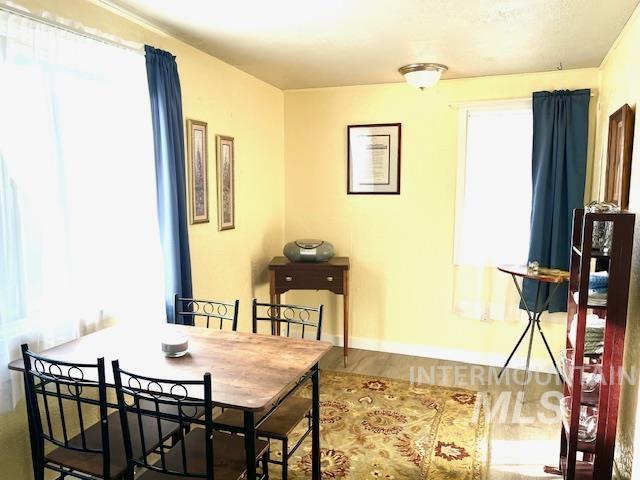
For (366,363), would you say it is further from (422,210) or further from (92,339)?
(92,339)

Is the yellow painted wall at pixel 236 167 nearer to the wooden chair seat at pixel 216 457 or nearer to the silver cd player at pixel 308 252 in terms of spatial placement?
the silver cd player at pixel 308 252

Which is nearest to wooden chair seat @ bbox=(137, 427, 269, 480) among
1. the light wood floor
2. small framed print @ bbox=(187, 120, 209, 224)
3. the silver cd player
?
the light wood floor

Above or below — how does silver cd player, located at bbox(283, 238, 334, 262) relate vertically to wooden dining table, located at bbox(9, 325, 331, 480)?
above

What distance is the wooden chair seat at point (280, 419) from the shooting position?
2105mm

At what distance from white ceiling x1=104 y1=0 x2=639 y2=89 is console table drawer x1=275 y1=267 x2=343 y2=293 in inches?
62.0

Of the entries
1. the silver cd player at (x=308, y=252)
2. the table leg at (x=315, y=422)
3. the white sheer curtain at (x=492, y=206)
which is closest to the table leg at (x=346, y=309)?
the silver cd player at (x=308, y=252)

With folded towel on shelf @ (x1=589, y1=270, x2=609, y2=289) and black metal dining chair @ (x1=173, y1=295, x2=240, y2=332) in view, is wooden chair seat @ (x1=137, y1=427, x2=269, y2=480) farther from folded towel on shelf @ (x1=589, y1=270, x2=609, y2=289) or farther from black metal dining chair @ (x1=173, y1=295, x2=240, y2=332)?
folded towel on shelf @ (x1=589, y1=270, x2=609, y2=289)

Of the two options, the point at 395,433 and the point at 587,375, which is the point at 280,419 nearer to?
the point at 395,433

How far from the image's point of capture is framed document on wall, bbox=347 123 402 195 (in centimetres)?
413

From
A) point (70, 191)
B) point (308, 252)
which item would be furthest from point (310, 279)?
point (70, 191)

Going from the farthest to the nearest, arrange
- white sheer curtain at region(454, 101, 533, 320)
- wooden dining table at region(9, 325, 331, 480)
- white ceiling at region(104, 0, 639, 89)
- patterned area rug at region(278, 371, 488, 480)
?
white sheer curtain at region(454, 101, 533, 320), patterned area rug at region(278, 371, 488, 480), white ceiling at region(104, 0, 639, 89), wooden dining table at region(9, 325, 331, 480)

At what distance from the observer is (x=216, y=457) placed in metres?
1.87

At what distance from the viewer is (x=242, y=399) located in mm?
1691

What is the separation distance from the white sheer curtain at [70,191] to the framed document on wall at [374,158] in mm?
2055
